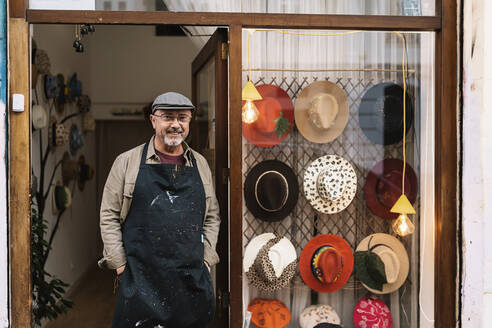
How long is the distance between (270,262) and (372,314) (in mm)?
735

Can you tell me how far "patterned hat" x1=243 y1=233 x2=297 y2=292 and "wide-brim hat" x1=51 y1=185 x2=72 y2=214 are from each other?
2.50 meters

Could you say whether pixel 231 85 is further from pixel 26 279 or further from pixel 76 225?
pixel 76 225

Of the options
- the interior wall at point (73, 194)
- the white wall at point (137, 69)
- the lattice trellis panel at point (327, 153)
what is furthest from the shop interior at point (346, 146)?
the white wall at point (137, 69)

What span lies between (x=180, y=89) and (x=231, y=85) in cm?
378

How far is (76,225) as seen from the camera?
18.6ft

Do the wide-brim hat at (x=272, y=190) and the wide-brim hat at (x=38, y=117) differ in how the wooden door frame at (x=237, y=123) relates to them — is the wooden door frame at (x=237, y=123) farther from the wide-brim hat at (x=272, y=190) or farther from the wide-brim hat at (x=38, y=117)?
the wide-brim hat at (x=38, y=117)

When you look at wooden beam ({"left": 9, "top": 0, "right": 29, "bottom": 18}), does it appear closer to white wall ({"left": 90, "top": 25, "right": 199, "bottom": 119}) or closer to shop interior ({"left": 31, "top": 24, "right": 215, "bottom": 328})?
shop interior ({"left": 31, "top": 24, "right": 215, "bottom": 328})

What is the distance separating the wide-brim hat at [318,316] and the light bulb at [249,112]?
48.1 inches

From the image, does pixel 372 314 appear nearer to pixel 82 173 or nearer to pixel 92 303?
pixel 92 303

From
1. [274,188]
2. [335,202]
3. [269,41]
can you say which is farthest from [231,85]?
[335,202]

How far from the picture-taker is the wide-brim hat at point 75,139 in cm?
524

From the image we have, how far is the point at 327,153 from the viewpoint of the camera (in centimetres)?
304

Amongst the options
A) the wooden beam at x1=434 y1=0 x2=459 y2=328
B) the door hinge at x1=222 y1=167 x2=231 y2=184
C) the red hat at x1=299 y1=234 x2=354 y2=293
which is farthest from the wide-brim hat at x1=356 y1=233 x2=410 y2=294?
the door hinge at x1=222 y1=167 x2=231 y2=184

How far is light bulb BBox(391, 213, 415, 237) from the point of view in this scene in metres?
3.05
